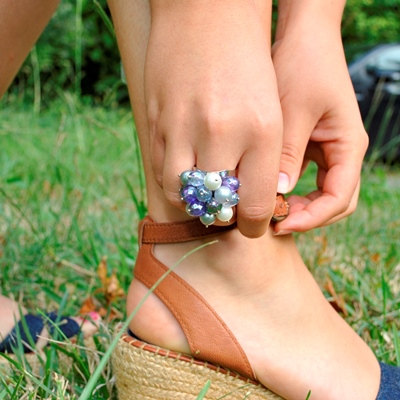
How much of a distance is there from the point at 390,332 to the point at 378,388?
0.29 metres

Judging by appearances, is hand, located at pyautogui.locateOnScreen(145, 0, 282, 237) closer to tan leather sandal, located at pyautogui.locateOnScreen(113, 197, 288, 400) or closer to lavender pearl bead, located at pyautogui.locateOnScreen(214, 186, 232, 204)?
lavender pearl bead, located at pyautogui.locateOnScreen(214, 186, 232, 204)

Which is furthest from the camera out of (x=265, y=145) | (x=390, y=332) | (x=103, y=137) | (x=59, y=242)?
(x=103, y=137)

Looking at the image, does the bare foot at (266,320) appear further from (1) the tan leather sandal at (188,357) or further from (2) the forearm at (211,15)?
(2) the forearm at (211,15)

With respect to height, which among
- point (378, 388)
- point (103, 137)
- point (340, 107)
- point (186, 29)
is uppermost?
point (186, 29)

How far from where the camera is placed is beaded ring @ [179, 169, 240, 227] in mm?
665

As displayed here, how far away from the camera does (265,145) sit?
0.66 m

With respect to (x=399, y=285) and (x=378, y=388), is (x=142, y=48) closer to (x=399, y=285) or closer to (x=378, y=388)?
(x=378, y=388)

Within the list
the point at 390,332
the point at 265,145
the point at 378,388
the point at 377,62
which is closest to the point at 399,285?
the point at 390,332

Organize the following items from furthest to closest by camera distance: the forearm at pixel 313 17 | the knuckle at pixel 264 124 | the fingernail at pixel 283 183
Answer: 1. the forearm at pixel 313 17
2. the fingernail at pixel 283 183
3. the knuckle at pixel 264 124

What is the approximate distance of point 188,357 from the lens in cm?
83

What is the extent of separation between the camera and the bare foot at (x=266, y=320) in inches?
32.7

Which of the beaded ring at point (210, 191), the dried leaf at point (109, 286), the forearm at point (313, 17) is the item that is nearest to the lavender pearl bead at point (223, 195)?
the beaded ring at point (210, 191)

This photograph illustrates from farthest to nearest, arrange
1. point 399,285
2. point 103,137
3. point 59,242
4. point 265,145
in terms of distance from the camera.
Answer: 1. point 103,137
2. point 59,242
3. point 399,285
4. point 265,145

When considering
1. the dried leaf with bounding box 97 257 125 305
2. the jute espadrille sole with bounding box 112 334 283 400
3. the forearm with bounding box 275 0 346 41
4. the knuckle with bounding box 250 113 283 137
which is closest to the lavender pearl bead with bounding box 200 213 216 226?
the knuckle with bounding box 250 113 283 137
